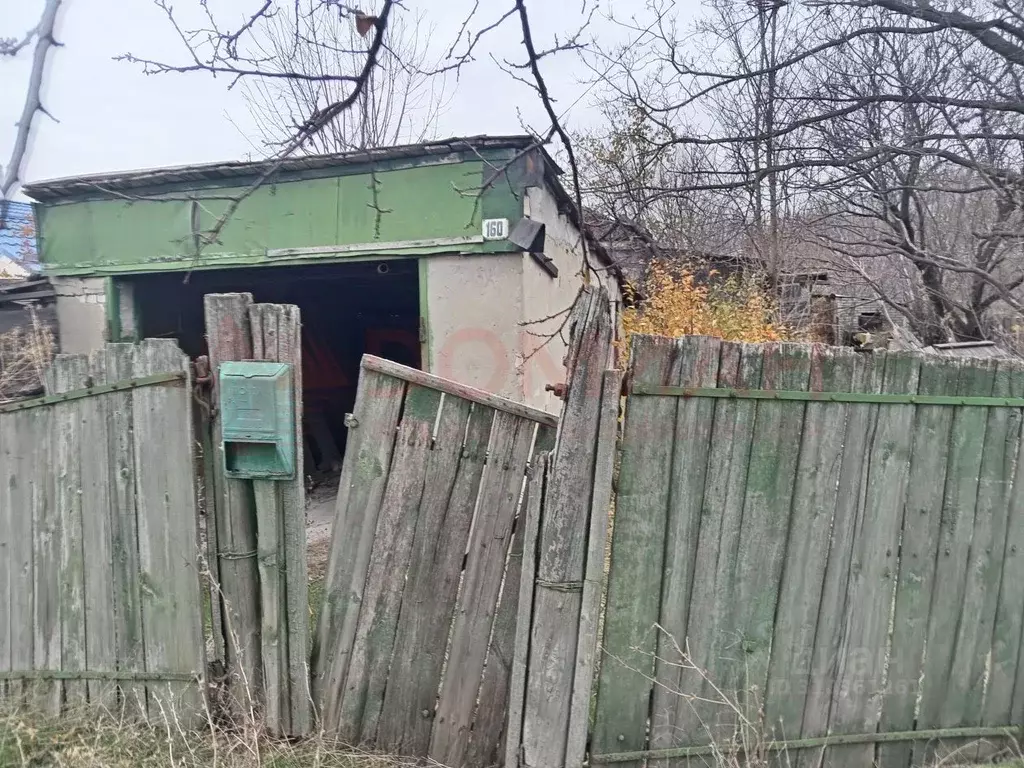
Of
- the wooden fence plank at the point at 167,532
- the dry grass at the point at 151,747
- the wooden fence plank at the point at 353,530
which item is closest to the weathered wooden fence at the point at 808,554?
the wooden fence plank at the point at 353,530

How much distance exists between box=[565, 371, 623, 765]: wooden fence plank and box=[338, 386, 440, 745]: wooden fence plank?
2.28 feet

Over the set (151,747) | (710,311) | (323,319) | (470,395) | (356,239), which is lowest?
(151,747)

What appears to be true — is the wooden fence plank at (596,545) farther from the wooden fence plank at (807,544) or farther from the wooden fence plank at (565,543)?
the wooden fence plank at (807,544)

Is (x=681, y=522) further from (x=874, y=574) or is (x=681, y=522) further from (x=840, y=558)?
(x=874, y=574)

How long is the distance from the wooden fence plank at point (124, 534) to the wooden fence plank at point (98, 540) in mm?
20

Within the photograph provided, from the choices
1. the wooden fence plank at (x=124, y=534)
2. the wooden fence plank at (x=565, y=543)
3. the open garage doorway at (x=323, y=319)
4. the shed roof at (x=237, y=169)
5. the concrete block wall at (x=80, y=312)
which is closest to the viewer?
the wooden fence plank at (x=565, y=543)

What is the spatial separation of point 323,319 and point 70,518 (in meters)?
8.45

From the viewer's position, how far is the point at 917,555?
2.49 meters

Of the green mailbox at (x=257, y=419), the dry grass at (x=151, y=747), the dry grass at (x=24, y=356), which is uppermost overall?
the green mailbox at (x=257, y=419)

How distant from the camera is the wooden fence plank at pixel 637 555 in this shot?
2.33 m

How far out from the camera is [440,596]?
2570 mm

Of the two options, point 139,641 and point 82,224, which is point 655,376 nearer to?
point 139,641

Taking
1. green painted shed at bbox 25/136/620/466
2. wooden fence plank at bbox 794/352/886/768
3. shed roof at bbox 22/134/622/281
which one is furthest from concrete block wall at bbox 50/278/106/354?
wooden fence plank at bbox 794/352/886/768

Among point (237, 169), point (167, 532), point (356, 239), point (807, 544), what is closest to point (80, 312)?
point (237, 169)
